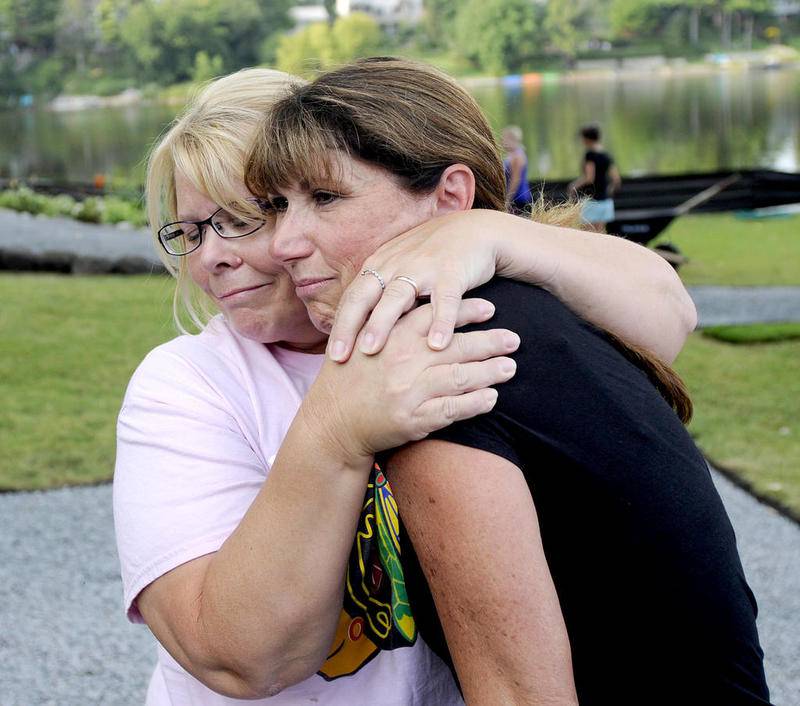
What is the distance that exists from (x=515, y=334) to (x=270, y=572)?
0.43 m

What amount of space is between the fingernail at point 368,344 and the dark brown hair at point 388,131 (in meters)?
0.29

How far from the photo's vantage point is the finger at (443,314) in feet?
3.84

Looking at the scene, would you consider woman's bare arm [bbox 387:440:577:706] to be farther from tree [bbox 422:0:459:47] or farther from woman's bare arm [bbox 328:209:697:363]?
tree [bbox 422:0:459:47]

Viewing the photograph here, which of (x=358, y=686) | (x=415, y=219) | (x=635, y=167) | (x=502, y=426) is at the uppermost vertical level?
(x=415, y=219)

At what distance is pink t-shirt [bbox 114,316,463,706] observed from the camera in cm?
139

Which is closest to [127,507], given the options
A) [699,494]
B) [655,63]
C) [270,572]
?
[270,572]

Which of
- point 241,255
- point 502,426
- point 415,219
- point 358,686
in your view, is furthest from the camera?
point 241,255

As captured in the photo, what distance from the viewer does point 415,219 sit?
1.40 metres

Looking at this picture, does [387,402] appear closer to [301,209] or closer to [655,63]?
[301,209]

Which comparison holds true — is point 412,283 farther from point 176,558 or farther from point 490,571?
point 176,558

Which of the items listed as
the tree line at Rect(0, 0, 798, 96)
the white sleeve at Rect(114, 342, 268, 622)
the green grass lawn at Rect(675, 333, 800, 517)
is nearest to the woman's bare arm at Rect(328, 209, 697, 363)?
the white sleeve at Rect(114, 342, 268, 622)

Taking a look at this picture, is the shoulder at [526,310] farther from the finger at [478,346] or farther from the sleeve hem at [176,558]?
the sleeve hem at [176,558]

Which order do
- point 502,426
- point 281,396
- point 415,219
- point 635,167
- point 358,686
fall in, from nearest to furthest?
1. point 502,426
2. point 415,219
3. point 358,686
4. point 281,396
5. point 635,167

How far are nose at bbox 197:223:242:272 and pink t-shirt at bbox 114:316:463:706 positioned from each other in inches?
5.3
